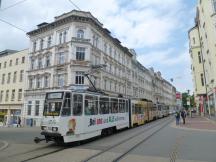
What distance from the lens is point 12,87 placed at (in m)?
39.7

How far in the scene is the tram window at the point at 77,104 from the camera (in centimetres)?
1215

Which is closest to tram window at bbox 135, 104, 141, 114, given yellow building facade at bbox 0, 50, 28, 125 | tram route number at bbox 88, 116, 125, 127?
tram route number at bbox 88, 116, 125, 127

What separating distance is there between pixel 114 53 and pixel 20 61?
1678cm

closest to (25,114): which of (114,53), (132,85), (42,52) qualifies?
(42,52)

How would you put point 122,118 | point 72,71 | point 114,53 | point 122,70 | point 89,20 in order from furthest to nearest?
1. point 122,70
2. point 114,53
3. point 89,20
4. point 72,71
5. point 122,118

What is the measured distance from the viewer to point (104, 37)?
116 ft

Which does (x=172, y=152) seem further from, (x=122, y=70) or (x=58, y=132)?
(x=122, y=70)

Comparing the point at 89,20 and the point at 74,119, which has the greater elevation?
the point at 89,20

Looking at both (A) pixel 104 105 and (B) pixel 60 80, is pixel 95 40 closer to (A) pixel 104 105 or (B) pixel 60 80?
(B) pixel 60 80

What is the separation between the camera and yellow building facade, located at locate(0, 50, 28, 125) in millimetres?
37812

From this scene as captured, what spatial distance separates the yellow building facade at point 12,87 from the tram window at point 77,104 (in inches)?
1063

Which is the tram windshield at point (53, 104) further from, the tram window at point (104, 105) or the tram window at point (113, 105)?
the tram window at point (113, 105)

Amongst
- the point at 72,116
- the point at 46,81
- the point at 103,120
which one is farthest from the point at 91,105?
the point at 46,81

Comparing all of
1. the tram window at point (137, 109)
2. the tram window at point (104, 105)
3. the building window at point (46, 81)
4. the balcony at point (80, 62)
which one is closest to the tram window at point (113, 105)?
the tram window at point (104, 105)
